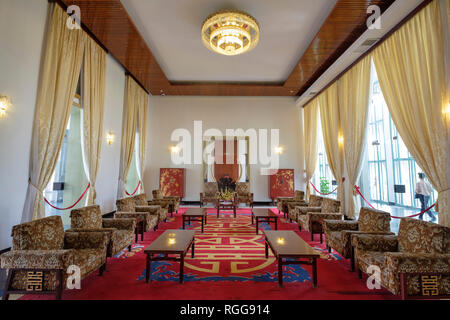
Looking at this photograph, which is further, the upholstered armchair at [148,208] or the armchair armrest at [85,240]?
the upholstered armchair at [148,208]

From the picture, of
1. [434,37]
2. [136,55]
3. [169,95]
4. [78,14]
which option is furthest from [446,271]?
[169,95]

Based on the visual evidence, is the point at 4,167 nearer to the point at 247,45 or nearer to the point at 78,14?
the point at 78,14

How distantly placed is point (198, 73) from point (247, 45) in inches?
119

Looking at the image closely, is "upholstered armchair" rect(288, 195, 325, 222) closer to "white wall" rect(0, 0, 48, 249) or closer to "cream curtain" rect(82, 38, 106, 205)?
"cream curtain" rect(82, 38, 106, 205)

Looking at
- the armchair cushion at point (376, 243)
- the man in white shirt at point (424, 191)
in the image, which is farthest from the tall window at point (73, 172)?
the man in white shirt at point (424, 191)

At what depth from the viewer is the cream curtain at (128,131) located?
6848mm

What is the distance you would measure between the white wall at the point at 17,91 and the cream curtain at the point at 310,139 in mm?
8048

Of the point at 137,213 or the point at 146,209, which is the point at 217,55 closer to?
the point at 146,209

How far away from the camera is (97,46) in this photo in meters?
5.46

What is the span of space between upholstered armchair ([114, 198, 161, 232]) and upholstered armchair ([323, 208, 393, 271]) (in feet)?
11.4

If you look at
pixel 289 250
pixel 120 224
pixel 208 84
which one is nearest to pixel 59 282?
pixel 120 224

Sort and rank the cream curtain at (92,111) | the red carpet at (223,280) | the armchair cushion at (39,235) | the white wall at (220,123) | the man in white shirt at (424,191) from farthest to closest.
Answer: the white wall at (220,123) → the cream curtain at (92,111) → the man in white shirt at (424,191) → the red carpet at (223,280) → the armchair cushion at (39,235)

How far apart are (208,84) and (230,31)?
356cm

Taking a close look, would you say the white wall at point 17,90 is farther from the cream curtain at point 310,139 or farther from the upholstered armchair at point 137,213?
the cream curtain at point 310,139
